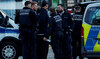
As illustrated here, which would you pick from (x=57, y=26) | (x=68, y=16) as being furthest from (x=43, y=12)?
(x=68, y=16)

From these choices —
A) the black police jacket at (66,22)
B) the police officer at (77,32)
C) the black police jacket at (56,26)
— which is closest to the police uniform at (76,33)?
the police officer at (77,32)

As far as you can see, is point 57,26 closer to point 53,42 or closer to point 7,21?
point 53,42

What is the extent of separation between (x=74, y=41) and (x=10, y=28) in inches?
82.5

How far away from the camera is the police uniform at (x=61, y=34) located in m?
10.3

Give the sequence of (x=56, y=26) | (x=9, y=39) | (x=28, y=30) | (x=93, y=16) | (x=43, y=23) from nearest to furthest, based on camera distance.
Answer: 1. (x=28, y=30)
2. (x=43, y=23)
3. (x=56, y=26)
4. (x=93, y=16)
5. (x=9, y=39)

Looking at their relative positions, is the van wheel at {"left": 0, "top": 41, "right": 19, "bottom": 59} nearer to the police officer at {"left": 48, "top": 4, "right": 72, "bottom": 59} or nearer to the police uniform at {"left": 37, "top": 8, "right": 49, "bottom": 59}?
the police officer at {"left": 48, "top": 4, "right": 72, "bottom": 59}

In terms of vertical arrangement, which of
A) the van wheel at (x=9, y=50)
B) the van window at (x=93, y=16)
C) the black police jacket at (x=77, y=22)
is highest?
the van window at (x=93, y=16)

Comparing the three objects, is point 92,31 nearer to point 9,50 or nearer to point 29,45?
point 29,45

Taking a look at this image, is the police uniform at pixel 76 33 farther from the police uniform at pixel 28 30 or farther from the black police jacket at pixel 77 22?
the police uniform at pixel 28 30

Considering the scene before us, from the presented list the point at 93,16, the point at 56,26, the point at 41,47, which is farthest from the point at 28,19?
the point at 93,16

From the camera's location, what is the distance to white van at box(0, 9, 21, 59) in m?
12.1

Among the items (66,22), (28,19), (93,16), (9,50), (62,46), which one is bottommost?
(9,50)

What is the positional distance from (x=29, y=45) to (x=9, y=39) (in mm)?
2819

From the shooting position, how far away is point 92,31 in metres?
10.9
